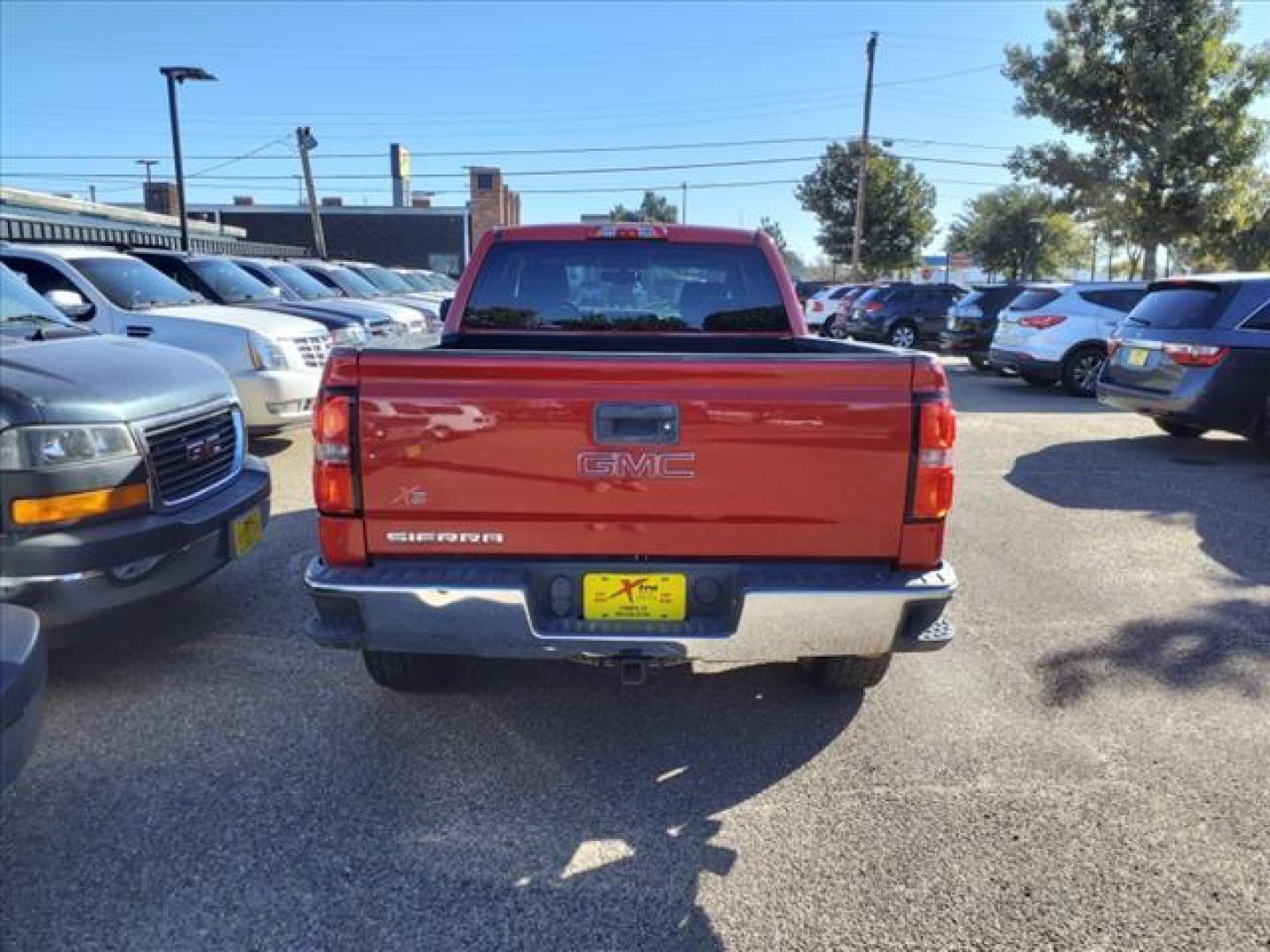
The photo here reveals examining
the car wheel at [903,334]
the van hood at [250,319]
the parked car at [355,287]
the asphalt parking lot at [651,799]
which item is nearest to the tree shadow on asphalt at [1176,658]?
the asphalt parking lot at [651,799]

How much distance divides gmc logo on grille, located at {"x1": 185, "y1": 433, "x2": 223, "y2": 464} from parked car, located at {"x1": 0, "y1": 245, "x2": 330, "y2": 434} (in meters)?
3.61

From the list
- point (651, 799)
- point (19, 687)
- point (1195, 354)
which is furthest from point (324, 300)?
point (19, 687)

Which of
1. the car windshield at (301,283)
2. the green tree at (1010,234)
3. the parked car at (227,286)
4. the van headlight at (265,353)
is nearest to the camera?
the van headlight at (265,353)

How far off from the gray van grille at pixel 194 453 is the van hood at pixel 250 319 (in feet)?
12.3

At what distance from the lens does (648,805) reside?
286 cm

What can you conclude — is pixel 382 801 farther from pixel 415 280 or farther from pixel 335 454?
pixel 415 280

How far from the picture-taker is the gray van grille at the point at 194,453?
358 cm

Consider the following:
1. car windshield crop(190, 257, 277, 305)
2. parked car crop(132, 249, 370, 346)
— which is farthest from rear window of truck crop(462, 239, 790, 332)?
car windshield crop(190, 257, 277, 305)

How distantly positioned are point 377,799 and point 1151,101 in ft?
86.2

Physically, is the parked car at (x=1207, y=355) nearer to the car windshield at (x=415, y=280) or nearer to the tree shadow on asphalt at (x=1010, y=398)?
the tree shadow on asphalt at (x=1010, y=398)

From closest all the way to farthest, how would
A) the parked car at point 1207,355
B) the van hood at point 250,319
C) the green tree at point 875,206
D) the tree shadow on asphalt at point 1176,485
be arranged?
the tree shadow on asphalt at point 1176,485
the van hood at point 250,319
the parked car at point 1207,355
the green tree at point 875,206

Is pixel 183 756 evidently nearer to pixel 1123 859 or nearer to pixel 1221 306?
pixel 1123 859

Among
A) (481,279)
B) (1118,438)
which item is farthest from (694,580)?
(1118,438)

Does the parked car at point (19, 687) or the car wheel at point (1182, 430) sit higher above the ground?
the parked car at point (19, 687)
